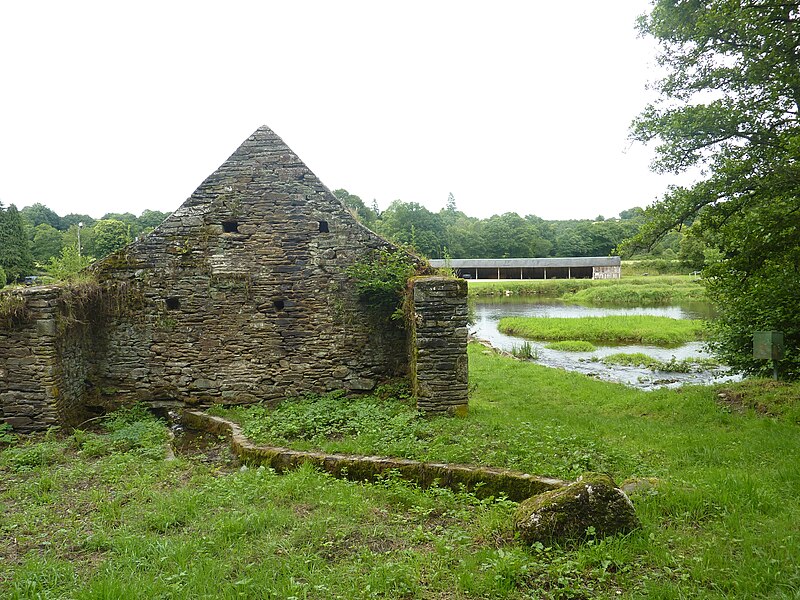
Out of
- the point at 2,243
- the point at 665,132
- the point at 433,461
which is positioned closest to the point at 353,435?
the point at 433,461

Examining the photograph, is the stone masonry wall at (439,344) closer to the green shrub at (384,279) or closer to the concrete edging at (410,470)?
the green shrub at (384,279)

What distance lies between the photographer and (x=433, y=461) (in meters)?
6.00

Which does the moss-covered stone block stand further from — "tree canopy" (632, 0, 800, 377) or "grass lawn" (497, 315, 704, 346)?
"grass lawn" (497, 315, 704, 346)

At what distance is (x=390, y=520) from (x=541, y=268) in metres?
57.4

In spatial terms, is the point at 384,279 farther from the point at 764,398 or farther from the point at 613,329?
the point at 613,329

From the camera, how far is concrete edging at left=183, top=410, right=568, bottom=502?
17.3 ft

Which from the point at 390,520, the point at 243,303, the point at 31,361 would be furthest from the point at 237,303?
the point at 390,520

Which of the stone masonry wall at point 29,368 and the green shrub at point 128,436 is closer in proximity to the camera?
the green shrub at point 128,436

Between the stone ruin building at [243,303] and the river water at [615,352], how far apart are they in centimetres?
856

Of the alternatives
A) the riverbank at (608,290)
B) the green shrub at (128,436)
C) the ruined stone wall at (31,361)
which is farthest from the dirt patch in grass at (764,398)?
the riverbank at (608,290)

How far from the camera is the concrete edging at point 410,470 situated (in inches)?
208

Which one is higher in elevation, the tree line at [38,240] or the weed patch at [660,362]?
the tree line at [38,240]

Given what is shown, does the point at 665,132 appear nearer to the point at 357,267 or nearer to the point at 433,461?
the point at 357,267

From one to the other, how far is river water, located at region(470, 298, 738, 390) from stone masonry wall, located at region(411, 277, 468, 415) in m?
7.57
